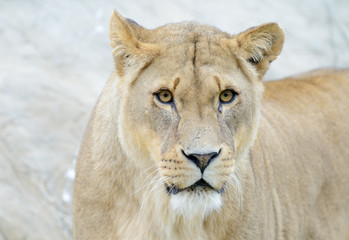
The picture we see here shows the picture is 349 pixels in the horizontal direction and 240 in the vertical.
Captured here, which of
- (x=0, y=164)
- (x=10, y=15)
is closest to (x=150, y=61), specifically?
(x=0, y=164)

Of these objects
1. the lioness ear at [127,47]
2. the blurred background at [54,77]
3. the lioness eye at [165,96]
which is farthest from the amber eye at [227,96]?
the blurred background at [54,77]

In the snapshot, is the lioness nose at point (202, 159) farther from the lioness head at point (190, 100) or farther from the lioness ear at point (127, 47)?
the lioness ear at point (127, 47)

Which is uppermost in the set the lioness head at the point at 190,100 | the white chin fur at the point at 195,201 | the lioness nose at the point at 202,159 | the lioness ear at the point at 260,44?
the lioness ear at the point at 260,44

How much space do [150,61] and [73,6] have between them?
3.07 meters

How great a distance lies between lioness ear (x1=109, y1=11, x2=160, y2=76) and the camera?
2941 mm

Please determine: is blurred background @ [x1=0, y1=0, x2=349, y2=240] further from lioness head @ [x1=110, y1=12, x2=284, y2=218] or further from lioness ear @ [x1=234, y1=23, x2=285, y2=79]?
lioness ear @ [x1=234, y1=23, x2=285, y2=79]

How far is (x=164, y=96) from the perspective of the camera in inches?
112

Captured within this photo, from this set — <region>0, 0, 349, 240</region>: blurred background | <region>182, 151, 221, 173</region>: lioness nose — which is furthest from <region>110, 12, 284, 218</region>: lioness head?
<region>0, 0, 349, 240</region>: blurred background

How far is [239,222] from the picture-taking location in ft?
10.3

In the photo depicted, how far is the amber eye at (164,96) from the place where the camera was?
2.84 metres

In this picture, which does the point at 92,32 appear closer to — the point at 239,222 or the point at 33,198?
the point at 33,198

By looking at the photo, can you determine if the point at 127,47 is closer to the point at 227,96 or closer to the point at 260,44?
the point at 227,96

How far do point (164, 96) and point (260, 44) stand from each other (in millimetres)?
613

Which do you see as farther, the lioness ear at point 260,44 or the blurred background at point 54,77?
the blurred background at point 54,77
